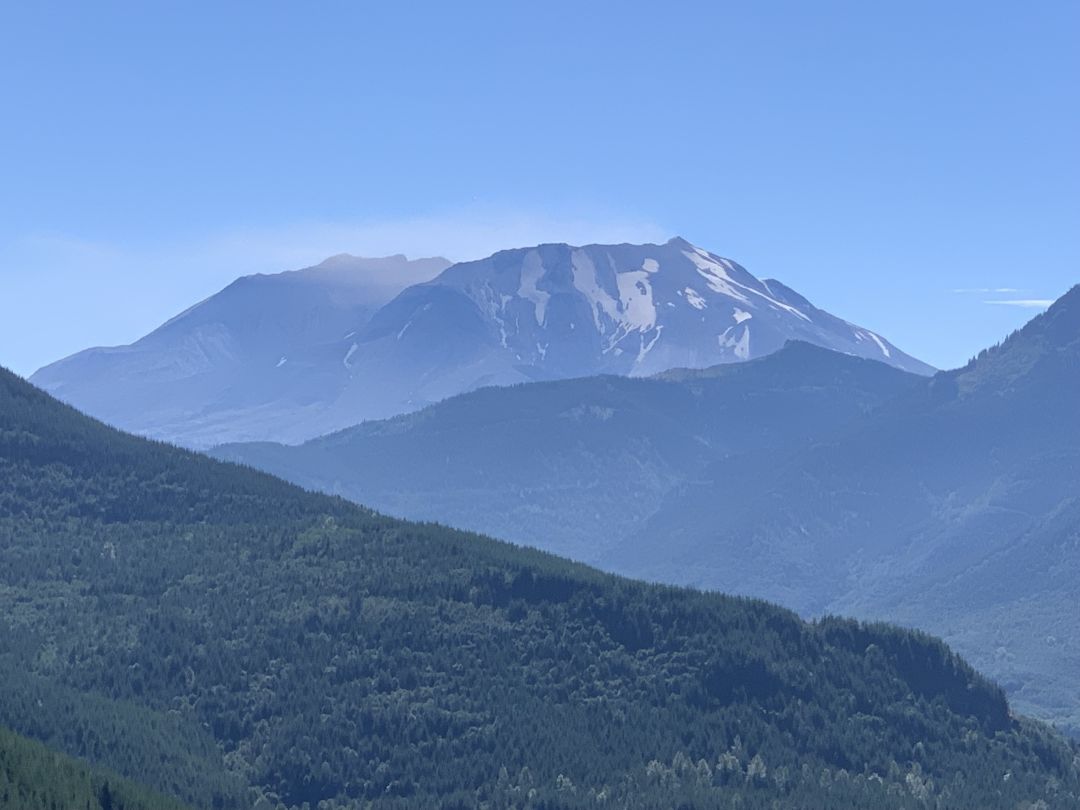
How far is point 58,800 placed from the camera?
7549 inches

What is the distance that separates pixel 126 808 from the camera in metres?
200

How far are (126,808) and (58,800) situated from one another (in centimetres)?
930

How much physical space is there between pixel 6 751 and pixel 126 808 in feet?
39.6

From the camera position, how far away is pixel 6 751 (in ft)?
655

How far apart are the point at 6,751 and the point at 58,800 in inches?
418
